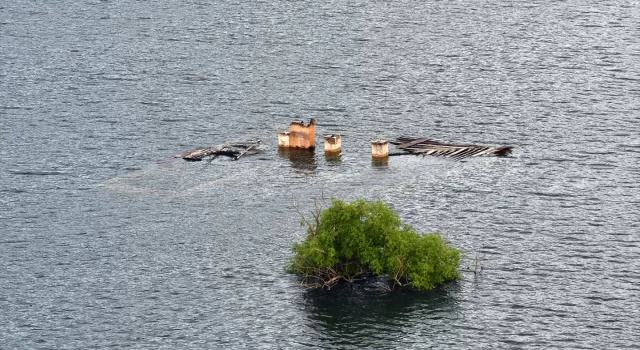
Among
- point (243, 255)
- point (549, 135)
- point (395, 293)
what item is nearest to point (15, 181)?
point (243, 255)

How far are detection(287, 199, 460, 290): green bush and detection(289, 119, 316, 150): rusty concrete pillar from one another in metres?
39.3

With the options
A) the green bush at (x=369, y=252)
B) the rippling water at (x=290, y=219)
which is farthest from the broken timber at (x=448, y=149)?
the green bush at (x=369, y=252)

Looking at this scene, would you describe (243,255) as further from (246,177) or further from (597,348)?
(597,348)

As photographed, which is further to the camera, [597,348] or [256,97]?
[256,97]

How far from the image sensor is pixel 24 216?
152500 mm

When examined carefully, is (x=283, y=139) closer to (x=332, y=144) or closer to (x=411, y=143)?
(x=332, y=144)

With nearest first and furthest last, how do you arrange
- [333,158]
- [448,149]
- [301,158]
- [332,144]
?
1. [333,158]
2. [301,158]
3. [332,144]
4. [448,149]

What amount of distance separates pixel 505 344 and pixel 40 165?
7524cm

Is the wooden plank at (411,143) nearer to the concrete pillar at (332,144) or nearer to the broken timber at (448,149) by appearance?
the broken timber at (448,149)

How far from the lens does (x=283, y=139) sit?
173000 mm

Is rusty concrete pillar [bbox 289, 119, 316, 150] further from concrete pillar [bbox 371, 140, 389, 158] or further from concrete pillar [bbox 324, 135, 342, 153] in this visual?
concrete pillar [bbox 371, 140, 389, 158]

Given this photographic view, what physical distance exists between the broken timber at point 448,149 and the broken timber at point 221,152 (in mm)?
19468

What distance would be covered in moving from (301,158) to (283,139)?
4.95 m

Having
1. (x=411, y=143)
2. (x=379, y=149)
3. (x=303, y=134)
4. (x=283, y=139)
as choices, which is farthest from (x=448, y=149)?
(x=283, y=139)
